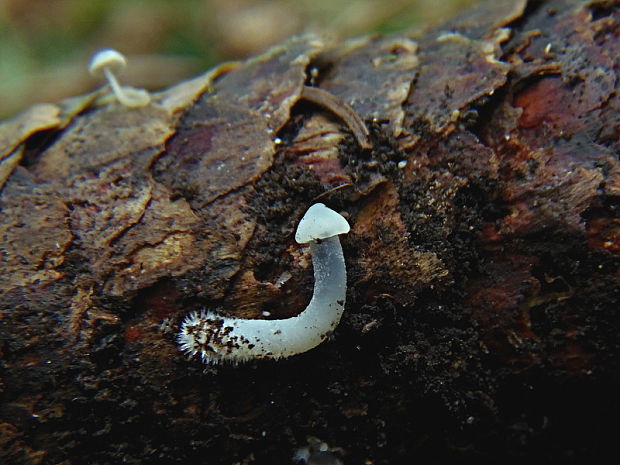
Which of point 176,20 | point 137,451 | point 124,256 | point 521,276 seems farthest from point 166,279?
point 176,20

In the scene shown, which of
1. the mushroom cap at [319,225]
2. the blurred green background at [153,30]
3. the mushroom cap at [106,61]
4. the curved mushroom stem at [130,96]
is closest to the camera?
the mushroom cap at [319,225]

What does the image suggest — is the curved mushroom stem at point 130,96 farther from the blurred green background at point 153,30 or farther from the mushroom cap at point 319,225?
the blurred green background at point 153,30

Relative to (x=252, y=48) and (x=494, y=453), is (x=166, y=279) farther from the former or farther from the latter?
(x=252, y=48)

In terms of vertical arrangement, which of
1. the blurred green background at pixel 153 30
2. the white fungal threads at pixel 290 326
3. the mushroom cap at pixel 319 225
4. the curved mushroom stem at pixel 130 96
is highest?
the blurred green background at pixel 153 30

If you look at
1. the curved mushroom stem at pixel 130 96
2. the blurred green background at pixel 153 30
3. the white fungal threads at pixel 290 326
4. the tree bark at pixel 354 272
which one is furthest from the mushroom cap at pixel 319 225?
the blurred green background at pixel 153 30

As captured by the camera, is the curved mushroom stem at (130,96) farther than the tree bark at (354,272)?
Yes

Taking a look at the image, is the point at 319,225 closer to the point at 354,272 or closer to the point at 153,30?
the point at 354,272

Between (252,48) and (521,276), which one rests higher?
(252,48)
